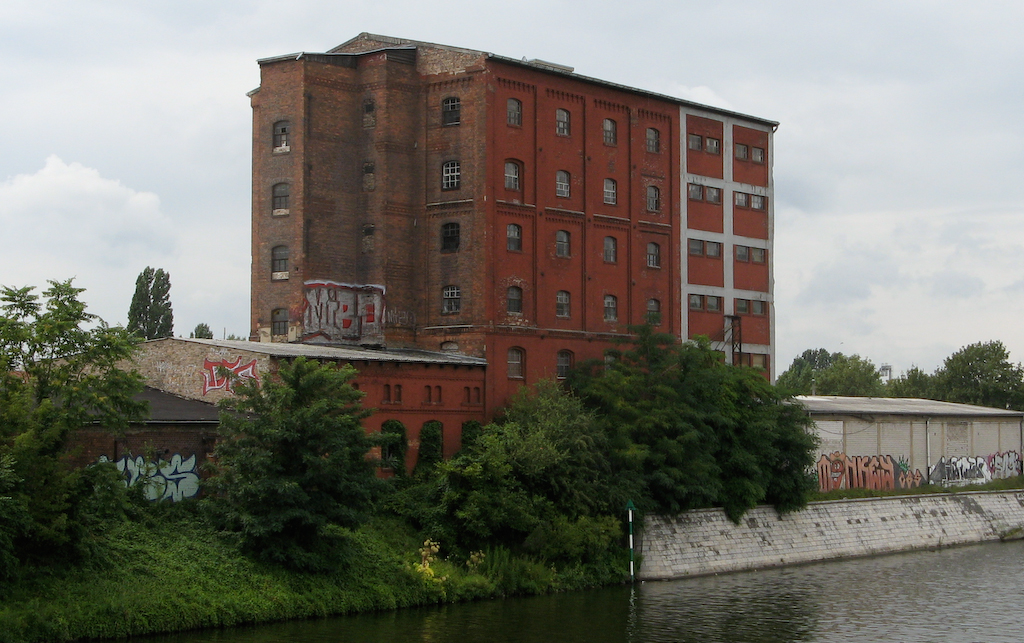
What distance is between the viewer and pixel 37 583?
31688 millimetres

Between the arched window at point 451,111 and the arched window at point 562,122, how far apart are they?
4.84 m

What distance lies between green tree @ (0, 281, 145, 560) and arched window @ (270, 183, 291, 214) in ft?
70.1

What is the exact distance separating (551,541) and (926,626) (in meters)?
13.2

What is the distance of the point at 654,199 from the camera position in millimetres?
60531

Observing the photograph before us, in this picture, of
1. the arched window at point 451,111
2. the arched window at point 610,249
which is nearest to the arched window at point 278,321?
the arched window at point 451,111

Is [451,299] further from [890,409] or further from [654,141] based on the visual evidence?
[890,409]

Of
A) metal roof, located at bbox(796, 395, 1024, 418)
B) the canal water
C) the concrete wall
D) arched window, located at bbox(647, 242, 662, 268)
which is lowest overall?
the canal water

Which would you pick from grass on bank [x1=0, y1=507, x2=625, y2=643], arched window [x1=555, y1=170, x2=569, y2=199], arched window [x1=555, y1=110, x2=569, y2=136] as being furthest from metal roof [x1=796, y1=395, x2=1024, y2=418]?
grass on bank [x1=0, y1=507, x2=625, y2=643]

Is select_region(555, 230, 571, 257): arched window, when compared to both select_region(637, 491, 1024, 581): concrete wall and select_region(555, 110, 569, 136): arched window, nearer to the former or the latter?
select_region(555, 110, 569, 136): arched window

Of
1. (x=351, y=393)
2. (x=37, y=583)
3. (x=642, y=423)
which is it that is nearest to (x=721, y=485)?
(x=642, y=423)

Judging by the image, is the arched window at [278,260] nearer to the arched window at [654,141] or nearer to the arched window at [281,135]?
the arched window at [281,135]

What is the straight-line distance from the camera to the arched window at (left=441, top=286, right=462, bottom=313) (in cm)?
5406

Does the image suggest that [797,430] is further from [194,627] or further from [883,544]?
[194,627]

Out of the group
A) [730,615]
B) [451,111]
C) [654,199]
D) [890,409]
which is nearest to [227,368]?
[451,111]
